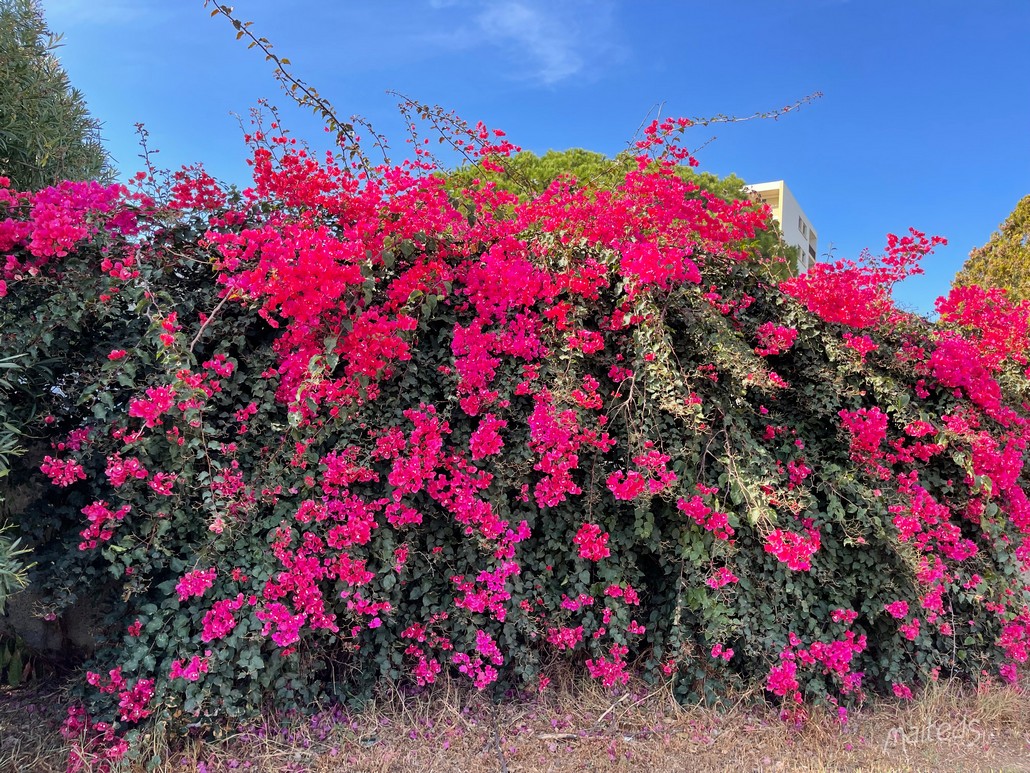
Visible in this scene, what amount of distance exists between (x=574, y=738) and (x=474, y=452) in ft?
4.39

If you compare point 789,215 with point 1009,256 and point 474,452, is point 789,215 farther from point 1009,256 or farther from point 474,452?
point 474,452

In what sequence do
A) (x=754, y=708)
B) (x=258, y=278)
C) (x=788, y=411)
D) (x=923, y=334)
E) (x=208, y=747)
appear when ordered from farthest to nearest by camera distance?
(x=923, y=334), (x=788, y=411), (x=754, y=708), (x=208, y=747), (x=258, y=278)

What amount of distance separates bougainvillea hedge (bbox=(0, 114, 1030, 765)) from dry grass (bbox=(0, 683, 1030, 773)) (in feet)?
0.42

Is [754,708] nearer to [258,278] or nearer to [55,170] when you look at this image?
[258,278]

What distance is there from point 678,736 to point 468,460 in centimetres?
156

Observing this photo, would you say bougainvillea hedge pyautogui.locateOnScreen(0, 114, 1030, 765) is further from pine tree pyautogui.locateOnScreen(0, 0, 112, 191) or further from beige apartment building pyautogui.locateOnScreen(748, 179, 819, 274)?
beige apartment building pyautogui.locateOnScreen(748, 179, 819, 274)


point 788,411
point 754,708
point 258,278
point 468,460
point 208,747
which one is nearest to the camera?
point 258,278

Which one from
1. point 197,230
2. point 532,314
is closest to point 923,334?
point 532,314

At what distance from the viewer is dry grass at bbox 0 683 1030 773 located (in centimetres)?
265

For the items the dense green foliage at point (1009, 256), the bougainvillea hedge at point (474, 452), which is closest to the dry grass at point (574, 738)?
the bougainvillea hedge at point (474, 452)

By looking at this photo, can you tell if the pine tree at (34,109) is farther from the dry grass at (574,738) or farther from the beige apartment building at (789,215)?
the beige apartment building at (789,215)

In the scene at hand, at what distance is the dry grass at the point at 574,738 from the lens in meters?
2.65

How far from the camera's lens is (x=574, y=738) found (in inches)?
112

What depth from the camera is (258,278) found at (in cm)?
246
